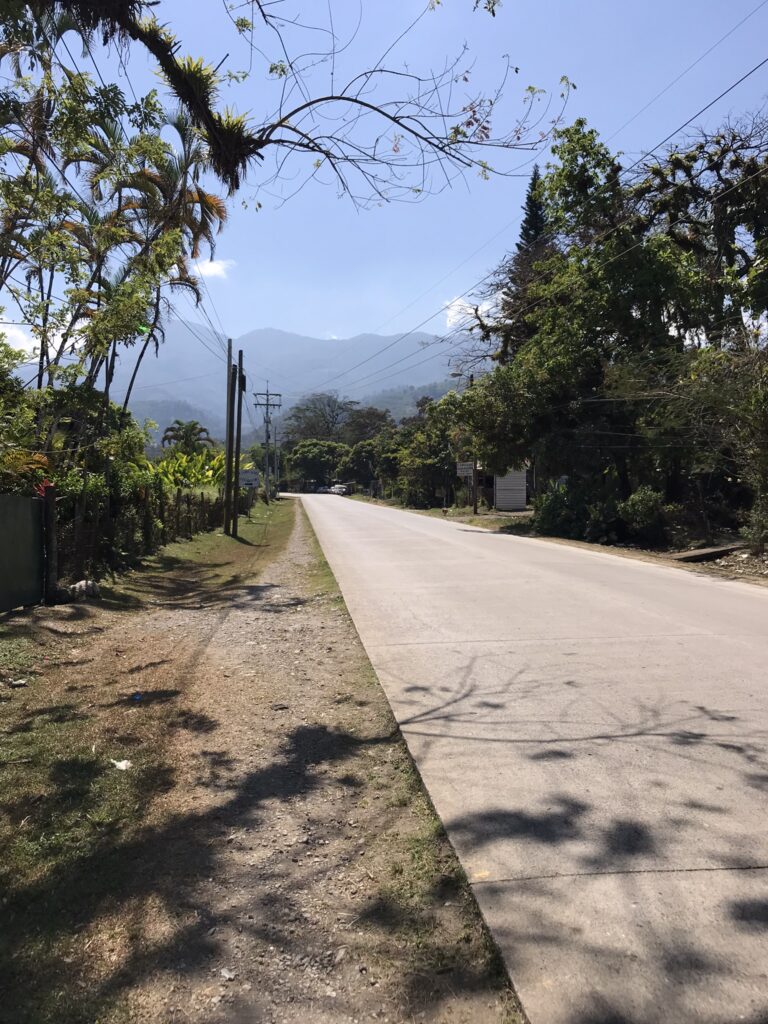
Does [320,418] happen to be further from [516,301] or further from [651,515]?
[651,515]

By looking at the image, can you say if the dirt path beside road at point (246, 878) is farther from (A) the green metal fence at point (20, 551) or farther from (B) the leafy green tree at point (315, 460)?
(B) the leafy green tree at point (315, 460)

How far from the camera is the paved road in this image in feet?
8.73

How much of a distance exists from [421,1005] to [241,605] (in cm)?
926

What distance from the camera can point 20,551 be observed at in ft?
30.9

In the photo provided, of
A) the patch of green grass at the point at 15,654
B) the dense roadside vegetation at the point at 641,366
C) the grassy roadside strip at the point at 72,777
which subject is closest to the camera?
the grassy roadside strip at the point at 72,777

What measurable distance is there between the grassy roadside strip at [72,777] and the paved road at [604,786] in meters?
1.61

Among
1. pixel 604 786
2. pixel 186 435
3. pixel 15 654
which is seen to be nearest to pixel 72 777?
pixel 604 786

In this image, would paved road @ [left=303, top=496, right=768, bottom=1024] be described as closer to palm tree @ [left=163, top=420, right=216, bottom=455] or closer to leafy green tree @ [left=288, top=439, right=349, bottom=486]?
palm tree @ [left=163, top=420, right=216, bottom=455]

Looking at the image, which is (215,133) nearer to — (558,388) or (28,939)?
(28,939)

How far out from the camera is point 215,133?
22.2 ft

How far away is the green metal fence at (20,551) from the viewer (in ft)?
29.5

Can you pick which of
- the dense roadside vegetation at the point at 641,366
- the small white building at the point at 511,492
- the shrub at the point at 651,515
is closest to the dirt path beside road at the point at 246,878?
the dense roadside vegetation at the point at 641,366

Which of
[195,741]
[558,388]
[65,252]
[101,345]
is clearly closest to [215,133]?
[65,252]

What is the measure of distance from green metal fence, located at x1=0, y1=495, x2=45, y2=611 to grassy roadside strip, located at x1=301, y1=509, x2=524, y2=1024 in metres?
6.32
